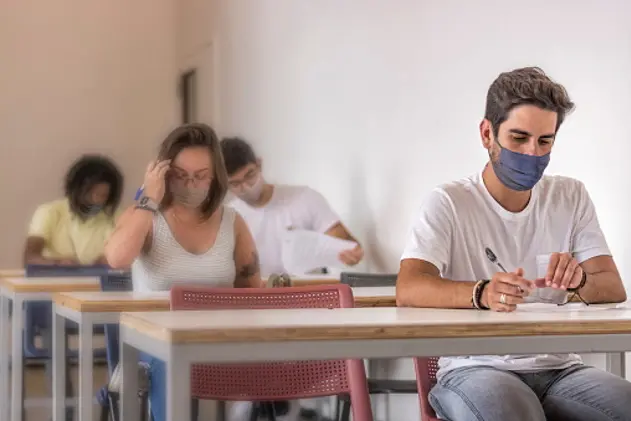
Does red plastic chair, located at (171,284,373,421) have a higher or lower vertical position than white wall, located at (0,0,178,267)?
lower

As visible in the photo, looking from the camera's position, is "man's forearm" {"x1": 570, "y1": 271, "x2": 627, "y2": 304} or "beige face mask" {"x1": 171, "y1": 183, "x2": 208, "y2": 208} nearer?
"man's forearm" {"x1": 570, "y1": 271, "x2": 627, "y2": 304}

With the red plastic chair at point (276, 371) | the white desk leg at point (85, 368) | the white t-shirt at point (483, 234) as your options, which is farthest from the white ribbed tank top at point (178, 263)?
the white t-shirt at point (483, 234)

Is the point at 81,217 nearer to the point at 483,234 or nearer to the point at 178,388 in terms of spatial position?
the point at 483,234

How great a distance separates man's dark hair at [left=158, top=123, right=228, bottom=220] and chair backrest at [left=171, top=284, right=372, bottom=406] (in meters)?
0.81

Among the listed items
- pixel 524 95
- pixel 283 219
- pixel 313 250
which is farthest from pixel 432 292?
pixel 283 219

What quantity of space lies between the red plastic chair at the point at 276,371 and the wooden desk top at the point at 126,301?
1.32 feet

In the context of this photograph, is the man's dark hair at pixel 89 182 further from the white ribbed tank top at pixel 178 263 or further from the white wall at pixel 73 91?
the white ribbed tank top at pixel 178 263

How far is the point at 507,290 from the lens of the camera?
1.93 meters

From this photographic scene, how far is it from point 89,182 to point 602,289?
385 cm

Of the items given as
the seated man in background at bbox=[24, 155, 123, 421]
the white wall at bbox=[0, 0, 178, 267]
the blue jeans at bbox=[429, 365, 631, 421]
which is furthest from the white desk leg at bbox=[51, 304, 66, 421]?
the white wall at bbox=[0, 0, 178, 267]

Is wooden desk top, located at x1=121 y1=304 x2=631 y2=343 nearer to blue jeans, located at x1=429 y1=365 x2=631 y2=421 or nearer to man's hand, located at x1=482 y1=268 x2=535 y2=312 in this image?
man's hand, located at x1=482 y1=268 x2=535 y2=312

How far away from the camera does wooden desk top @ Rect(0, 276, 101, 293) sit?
11.5 feet

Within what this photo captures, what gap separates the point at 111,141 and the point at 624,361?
5392 mm

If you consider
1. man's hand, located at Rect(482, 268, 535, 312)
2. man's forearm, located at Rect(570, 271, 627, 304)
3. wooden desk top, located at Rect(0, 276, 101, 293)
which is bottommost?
wooden desk top, located at Rect(0, 276, 101, 293)
